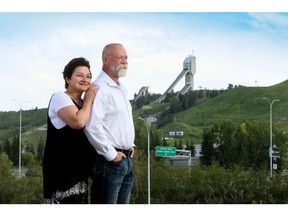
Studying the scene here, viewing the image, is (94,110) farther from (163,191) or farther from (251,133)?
(251,133)

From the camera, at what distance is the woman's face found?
265 centimetres

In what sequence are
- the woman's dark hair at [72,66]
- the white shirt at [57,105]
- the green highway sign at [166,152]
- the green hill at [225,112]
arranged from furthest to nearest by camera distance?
the green hill at [225,112] → the green highway sign at [166,152] → the woman's dark hair at [72,66] → the white shirt at [57,105]

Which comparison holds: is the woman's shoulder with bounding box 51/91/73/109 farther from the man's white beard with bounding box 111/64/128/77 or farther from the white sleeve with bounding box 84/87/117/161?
the man's white beard with bounding box 111/64/128/77

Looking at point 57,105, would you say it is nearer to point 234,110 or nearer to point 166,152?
point 166,152

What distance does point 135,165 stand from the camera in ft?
34.8

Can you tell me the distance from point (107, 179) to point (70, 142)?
0.86 feet

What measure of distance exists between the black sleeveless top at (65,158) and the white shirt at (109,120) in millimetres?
56

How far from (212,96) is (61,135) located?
35.4 feet

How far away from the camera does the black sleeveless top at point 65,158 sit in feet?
8.48

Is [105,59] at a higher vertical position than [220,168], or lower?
higher

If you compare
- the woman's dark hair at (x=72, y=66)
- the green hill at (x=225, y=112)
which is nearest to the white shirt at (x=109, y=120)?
the woman's dark hair at (x=72, y=66)

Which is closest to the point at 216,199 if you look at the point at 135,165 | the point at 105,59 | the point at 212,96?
the point at 135,165

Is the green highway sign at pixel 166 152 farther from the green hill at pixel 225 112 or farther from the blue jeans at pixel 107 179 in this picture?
the blue jeans at pixel 107 179

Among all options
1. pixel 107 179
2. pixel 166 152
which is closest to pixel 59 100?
pixel 107 179
